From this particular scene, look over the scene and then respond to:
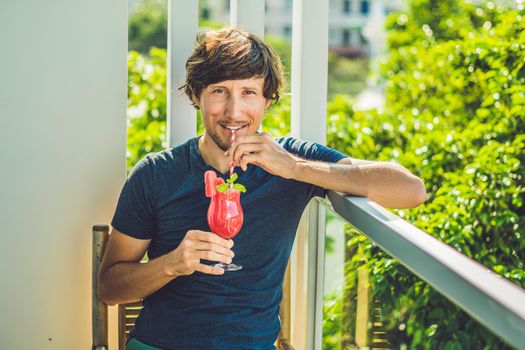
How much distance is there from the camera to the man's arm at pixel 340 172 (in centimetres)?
240

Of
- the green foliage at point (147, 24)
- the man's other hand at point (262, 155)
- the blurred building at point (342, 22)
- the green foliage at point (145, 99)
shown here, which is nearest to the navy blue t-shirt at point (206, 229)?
the man's other hand at point (262, 155)

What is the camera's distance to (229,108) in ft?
8.48

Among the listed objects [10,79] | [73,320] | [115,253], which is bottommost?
[73,320]

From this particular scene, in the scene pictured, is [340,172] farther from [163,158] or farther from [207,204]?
[163,158]

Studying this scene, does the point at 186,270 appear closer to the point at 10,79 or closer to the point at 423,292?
the point at 423,292

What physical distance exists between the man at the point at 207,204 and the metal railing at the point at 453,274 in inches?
11.3

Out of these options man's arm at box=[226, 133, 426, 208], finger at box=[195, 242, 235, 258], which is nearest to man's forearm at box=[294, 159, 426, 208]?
man's arm at box=[226, 133, 426, 208]

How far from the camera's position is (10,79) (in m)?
2.80

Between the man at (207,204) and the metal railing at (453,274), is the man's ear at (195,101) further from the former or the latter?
the metal railing at (453,274)

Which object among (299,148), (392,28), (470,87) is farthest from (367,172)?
(392,28)

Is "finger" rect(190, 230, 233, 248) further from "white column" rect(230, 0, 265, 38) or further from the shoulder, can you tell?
"white column" rect(230, 0, 265, 38)

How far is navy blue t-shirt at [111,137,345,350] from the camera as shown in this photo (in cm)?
253

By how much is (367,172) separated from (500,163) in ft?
5.87

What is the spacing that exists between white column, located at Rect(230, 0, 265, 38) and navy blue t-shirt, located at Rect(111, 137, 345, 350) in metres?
0.71
